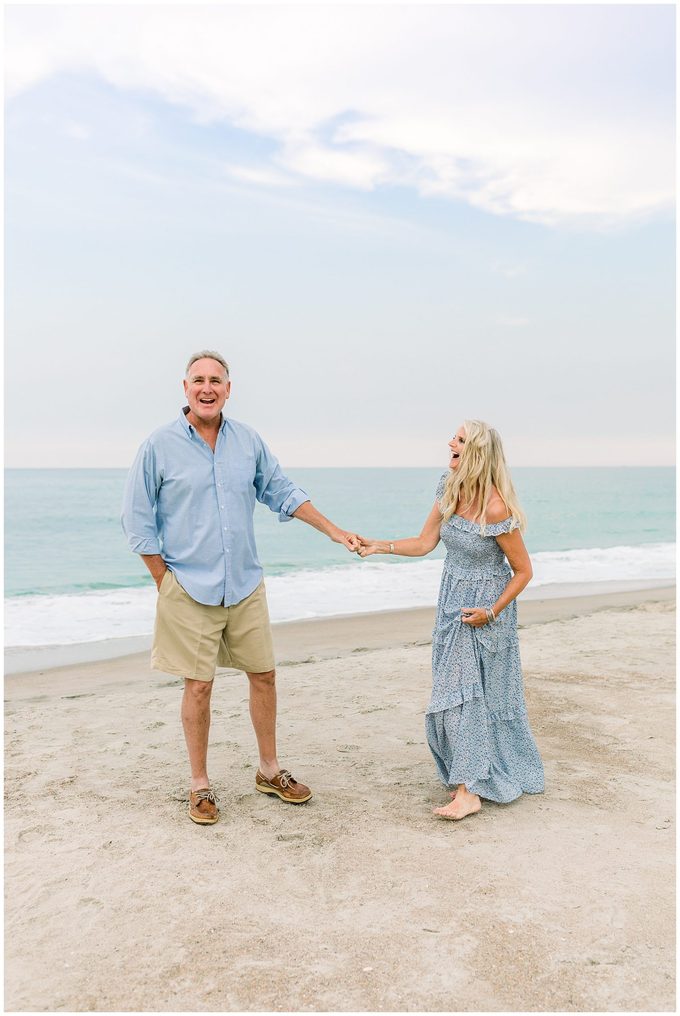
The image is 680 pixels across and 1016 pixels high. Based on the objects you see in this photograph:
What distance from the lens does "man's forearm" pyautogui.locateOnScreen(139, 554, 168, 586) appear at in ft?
12.8

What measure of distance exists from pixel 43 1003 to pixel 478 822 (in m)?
2.05

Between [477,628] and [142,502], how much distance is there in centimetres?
174

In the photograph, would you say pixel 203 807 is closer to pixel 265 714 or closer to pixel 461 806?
pixel 265 714

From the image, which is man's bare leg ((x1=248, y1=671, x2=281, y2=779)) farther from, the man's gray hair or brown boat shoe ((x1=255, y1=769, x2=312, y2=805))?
the man's gray hair

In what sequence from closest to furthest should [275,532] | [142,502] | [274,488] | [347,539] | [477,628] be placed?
[142,502] < [477,628] < [274,488] < [347,539] < [275,532]

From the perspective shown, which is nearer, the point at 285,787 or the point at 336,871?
the point at 336,871

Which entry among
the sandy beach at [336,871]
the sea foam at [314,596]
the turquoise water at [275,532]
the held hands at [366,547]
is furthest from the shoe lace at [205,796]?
the turquoise water at [275,532]

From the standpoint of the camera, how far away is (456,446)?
4023 mm

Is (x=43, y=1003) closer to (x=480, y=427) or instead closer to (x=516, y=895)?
(x=516, y=895)

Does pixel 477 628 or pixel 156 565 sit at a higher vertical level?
pixel 156 565

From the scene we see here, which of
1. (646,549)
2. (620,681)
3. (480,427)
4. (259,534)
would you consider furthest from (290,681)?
(259,534)

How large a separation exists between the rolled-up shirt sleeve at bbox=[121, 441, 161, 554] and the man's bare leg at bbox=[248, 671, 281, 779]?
0.87m

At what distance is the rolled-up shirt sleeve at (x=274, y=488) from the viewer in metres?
4.27

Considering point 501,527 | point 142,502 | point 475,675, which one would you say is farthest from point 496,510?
point 142,502
